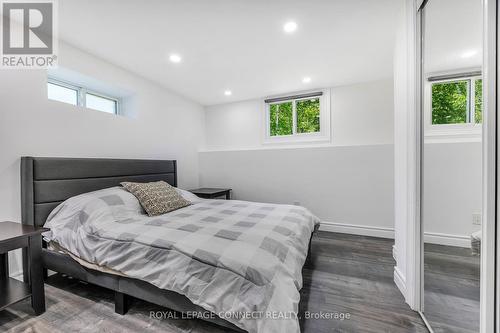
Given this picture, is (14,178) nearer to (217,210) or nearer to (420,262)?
(217,210)

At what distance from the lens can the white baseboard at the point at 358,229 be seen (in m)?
3.00

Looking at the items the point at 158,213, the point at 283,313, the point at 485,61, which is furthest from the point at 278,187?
the point at 485,61

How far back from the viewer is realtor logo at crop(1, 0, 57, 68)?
5.73ft

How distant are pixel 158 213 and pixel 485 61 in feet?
8.03

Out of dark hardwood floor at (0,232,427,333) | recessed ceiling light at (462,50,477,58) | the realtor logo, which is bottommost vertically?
dark hardwood floor at (0,232,427,333)

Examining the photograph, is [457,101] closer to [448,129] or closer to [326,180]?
[448,129]

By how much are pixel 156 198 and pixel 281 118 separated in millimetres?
2704

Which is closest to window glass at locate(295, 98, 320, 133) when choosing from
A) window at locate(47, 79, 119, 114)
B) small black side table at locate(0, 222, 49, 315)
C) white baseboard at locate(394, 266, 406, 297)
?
white baseboard at locate(394, 266, 406, 297)

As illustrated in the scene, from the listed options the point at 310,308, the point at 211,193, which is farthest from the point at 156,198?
the point at 310,308

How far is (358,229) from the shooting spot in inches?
124

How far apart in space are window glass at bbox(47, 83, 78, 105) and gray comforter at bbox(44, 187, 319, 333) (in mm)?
1234

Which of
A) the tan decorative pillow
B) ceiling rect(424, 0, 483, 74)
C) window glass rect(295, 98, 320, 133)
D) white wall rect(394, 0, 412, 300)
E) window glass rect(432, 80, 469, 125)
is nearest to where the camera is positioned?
ceiling rect(424, 0, 483, 74)

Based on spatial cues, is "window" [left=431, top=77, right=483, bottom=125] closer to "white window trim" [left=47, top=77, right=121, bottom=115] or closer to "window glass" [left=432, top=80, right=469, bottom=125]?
"window glass" [left=432, top=80, right=469, bottom=125]

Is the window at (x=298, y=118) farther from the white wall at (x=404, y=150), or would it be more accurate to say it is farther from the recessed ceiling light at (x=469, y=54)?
the recessed ceiling light at (x=469, y=54)
